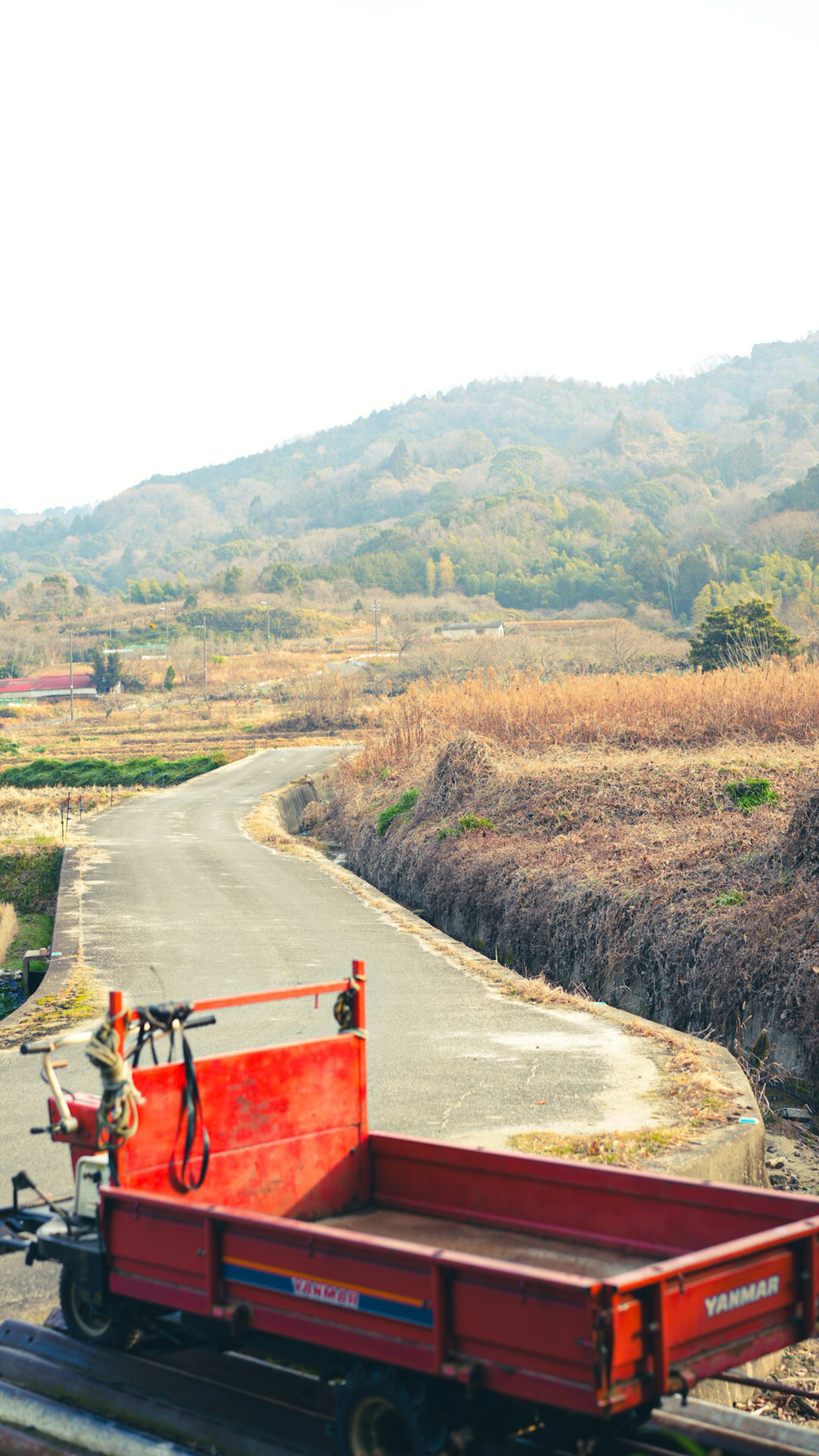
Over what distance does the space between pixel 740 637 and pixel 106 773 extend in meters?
25.6

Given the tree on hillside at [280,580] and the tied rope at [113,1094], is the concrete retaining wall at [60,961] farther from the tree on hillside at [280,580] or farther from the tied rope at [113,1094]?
the tree on hillside at [280,580]

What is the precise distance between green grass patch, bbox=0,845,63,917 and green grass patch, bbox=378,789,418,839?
632 centimetres

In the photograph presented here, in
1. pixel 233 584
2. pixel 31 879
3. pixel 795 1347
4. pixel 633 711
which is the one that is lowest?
pixel 31 879

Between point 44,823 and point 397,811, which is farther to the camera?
point 44,823

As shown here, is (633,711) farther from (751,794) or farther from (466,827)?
(751,794)

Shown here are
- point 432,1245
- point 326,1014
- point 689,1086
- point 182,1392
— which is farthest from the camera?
point 326,1014

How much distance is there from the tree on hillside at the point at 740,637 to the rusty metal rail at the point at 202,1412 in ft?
111

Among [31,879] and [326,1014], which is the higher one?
[326,1014]

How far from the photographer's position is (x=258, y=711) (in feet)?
277

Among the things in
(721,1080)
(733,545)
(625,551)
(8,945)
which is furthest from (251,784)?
(625,551)

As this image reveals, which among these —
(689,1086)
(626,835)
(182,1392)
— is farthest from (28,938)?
(182,1392)

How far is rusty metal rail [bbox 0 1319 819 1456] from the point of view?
4441 millimetres

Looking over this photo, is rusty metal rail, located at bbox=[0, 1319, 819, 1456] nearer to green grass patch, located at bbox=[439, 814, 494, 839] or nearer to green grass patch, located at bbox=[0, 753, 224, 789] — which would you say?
green grass patch, located at bbox=[439, 814, 494, 839]

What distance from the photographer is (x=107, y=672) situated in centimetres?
11244
